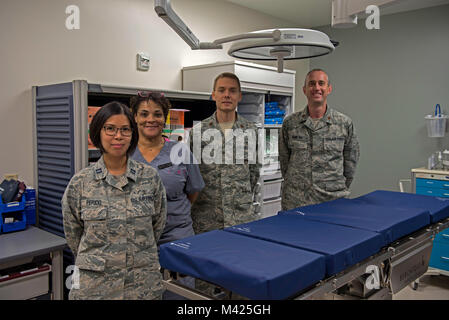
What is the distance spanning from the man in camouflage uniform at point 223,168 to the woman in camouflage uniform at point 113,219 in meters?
0.73

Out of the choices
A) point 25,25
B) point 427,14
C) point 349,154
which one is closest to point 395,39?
point 427,14

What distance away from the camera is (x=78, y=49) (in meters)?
3.24

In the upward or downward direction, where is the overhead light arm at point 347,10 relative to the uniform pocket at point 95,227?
upward

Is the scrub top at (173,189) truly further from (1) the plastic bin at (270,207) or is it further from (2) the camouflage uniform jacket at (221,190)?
(1) the plastic bin at (270,207)

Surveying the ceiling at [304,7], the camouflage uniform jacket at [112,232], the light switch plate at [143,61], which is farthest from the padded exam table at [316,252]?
the ceiling at [304,7]

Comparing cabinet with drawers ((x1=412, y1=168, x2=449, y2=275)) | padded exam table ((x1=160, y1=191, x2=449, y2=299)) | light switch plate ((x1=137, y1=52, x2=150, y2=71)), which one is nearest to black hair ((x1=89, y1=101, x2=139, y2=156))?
padded exam table ((x1=160, y1=191, x2=449, y2=299))

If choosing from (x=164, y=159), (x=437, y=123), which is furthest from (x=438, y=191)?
(x=164, y=159)

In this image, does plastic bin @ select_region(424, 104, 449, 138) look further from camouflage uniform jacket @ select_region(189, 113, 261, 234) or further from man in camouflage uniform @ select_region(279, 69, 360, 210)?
camouflage uniform jacket @ select_region(189, 113, 261, 234)

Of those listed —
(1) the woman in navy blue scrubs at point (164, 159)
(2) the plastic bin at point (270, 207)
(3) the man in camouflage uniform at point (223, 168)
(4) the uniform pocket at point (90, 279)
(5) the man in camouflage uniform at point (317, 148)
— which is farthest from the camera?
(2) the plastic bin at point (270, 207)

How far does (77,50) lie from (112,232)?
212 cm

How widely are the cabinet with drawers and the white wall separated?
2797 mm

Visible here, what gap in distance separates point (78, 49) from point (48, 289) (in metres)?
1.93

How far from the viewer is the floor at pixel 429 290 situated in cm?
372

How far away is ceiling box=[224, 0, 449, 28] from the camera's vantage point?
4645mm
